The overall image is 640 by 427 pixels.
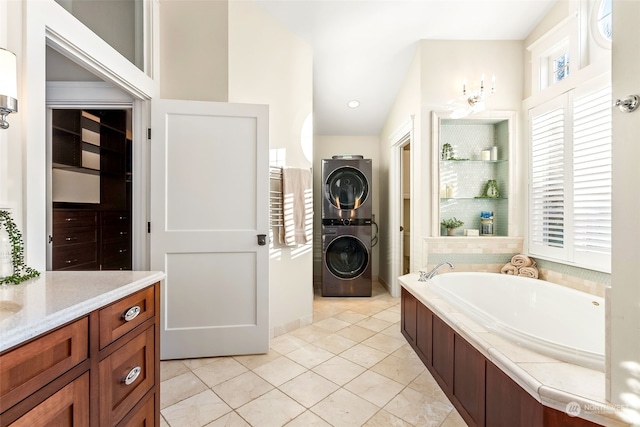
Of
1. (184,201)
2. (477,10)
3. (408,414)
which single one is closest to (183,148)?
(184,201)

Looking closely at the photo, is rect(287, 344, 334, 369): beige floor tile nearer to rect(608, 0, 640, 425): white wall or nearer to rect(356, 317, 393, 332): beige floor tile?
rect(356, 317, 393, 332): beige floor tile

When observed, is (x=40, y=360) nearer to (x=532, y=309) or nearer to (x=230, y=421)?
(x=230, y=421)

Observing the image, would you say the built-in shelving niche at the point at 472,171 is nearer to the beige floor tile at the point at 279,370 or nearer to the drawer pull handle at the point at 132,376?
the beige floor tile at the point at 279,370

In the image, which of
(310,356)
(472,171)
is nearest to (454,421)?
(310,356)

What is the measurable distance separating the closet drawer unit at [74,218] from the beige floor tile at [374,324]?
3081 millimetres

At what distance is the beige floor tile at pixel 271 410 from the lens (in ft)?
4.96

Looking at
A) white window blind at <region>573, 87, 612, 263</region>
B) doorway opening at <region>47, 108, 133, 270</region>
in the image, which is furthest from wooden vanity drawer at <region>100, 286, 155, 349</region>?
white window blind at <region>573, 87, 612, 263</region>

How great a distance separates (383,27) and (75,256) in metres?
3.80

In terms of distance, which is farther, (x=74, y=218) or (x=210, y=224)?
(x=74, y=218)

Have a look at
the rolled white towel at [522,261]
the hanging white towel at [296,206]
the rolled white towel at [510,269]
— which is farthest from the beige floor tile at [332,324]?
the rolled white towel at [522,261]

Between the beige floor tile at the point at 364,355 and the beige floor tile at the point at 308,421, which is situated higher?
the beige floor tile at the point at 364,355

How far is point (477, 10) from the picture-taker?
246 centimetres

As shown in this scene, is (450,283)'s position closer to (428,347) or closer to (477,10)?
(428,347)

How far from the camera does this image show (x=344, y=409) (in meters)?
1.60
